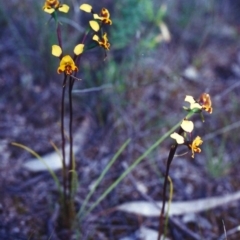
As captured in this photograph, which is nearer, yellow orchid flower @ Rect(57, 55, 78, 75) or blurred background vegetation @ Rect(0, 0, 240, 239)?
yellow orchid flower @ Rect(57, 55, 78, 75)

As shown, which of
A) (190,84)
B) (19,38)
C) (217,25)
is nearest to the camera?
(19,38)

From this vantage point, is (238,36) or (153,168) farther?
(238,36)

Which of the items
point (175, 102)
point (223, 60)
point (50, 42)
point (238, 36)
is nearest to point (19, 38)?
point (50, 42)

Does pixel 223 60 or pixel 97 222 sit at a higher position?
pixel 223 60

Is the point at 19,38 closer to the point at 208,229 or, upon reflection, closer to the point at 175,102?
the point at 175,102

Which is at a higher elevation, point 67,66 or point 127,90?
point 127,90

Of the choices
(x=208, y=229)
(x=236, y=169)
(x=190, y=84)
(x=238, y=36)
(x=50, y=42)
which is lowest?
(x=208, y=229)

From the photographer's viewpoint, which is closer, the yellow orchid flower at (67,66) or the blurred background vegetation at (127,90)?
the yellow orchid flower at (67,66)

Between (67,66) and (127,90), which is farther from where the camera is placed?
(127,90)
